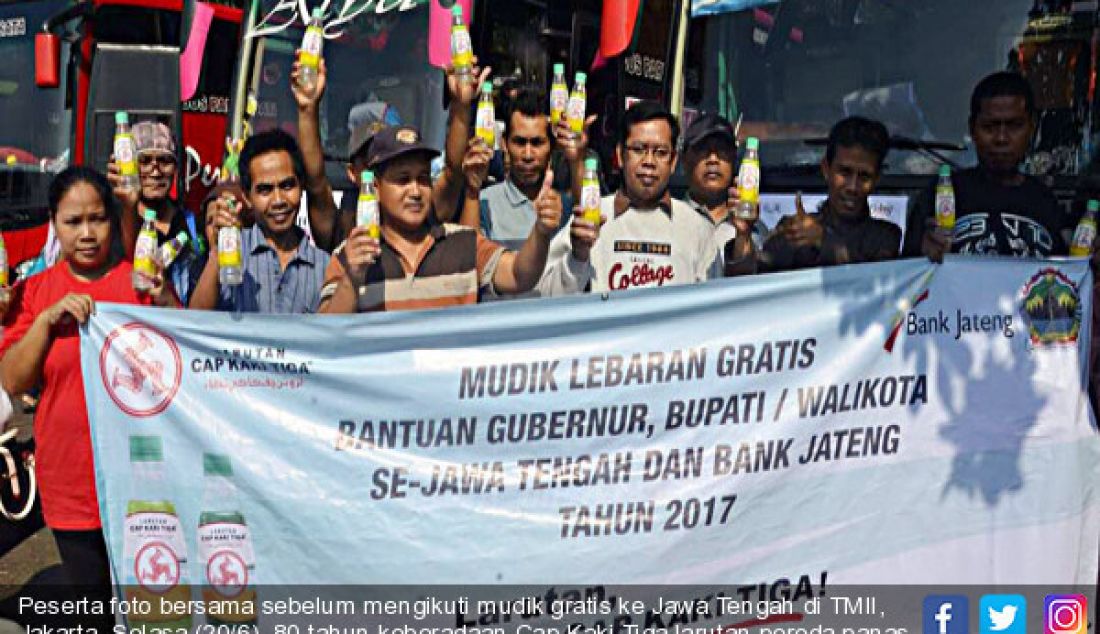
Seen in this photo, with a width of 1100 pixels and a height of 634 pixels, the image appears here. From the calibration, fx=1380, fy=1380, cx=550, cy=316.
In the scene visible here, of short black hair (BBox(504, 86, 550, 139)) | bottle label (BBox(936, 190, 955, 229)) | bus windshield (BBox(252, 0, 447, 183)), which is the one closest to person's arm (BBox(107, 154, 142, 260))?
short black hair (BBox(504, 86, 550, 139))

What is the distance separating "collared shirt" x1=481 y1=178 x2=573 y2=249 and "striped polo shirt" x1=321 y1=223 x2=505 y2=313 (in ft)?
3.61

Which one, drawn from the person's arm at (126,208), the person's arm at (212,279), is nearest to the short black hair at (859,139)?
the person's arm at (212,279)

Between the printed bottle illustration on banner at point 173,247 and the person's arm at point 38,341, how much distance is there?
0.93 m

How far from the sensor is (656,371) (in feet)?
16.3

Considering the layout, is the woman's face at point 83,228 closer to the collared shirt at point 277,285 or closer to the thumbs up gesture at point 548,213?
the collared shirt at point 277,285

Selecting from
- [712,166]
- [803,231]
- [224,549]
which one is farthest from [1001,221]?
[224,549]

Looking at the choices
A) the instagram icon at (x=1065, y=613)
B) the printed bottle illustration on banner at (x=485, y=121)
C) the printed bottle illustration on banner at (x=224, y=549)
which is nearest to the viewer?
the printed bottle illustration on banner at (x=224, y=549)

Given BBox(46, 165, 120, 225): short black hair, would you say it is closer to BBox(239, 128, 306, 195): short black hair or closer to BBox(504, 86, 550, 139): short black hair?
BBox(239, 128, 306, 195): short black hair

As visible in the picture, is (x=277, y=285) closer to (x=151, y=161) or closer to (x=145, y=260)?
(x=145, y=260)

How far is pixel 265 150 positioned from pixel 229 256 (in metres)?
0.60

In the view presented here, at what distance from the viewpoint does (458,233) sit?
17.8 ft

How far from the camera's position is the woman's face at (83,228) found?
507 cm

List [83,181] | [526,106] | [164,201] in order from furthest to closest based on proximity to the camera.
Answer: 1. [164,201]
2. [526,106]
3. [83,181]

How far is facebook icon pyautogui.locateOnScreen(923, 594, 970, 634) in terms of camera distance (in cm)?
504
